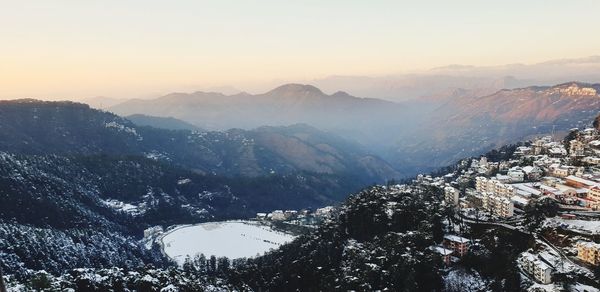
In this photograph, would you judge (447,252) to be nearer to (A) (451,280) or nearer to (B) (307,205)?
(A) (451,280)

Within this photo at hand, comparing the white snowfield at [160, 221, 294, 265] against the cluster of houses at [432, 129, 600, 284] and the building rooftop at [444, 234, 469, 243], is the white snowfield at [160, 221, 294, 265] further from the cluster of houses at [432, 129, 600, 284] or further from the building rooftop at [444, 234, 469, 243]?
the building rooftop at [444, 234, 469, 243]

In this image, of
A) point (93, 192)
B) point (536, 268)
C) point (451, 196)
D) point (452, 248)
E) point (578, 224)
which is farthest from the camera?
point (93, 192)

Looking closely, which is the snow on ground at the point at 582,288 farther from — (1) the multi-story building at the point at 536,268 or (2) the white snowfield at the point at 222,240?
(2) the white snowfield at the point at 222,240

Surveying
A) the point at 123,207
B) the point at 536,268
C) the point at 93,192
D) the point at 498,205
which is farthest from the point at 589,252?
the point at 93,192

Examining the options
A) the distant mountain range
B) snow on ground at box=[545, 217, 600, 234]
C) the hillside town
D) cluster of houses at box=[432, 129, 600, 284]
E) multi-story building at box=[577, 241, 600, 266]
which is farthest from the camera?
the distant mountain range

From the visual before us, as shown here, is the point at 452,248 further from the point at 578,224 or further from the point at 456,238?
the point at 578,224

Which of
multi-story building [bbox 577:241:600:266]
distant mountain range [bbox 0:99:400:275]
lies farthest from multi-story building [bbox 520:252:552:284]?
distant mountain range [bbox 0:99:400:275]

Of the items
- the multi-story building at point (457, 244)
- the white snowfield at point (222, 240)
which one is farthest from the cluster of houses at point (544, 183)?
the white snowfield at point (222, 240)

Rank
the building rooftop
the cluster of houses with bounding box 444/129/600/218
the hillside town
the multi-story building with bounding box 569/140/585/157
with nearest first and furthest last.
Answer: the hillside town < the building rooftop < the cluster of houses with bounding box 444/129/600/218 < the multi-story building with bounding box 569/140/585/157
